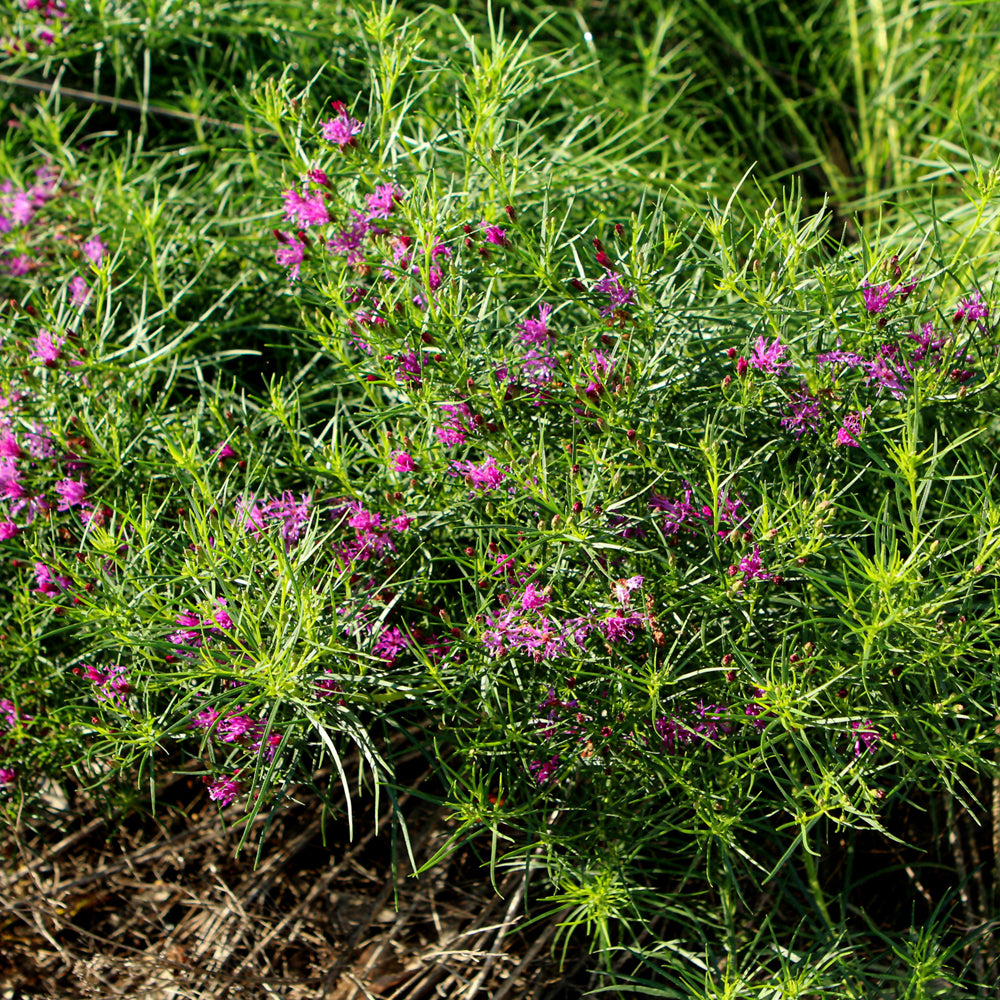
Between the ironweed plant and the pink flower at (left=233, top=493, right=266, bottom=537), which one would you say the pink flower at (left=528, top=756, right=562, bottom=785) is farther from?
the pink flower at (left=233, top=493, right=266, bottom=537)

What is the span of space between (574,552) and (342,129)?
33.8 inches

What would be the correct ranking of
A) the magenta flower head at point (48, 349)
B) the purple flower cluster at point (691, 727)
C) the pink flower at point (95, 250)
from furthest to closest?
1. the pink flower at point (95, 250)
2. the magenta flower head at point (48, 349)
3. the purple flower cluster at point (691, 727)

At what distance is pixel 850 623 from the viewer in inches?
53.9

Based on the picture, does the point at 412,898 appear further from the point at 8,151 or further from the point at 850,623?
the point at 8,151

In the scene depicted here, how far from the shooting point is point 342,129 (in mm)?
1653

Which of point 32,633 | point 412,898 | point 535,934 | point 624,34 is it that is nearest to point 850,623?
point 535,934

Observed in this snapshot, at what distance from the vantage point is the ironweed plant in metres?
1.43

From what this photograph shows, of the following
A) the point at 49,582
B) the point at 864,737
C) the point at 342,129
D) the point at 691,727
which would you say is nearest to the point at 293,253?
the point at 342,129

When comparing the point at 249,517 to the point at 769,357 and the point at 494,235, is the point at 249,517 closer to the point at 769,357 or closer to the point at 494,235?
the point at 494,235

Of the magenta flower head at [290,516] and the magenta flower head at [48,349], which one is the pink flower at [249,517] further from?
the magenta flower head at [48,349]

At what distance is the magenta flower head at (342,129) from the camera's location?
1644mm

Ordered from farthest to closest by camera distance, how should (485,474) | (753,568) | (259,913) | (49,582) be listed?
(259,913), (49,582), (485,474), (753,568)

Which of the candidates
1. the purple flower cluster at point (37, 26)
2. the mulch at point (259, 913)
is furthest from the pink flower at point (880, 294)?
the purple flower cluster at point (37, 26)

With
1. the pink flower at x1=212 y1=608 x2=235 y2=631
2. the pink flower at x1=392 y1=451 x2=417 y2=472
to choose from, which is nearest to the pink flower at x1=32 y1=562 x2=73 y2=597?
the pink flower at x1=212 y1=608 x2=235 y2=631
